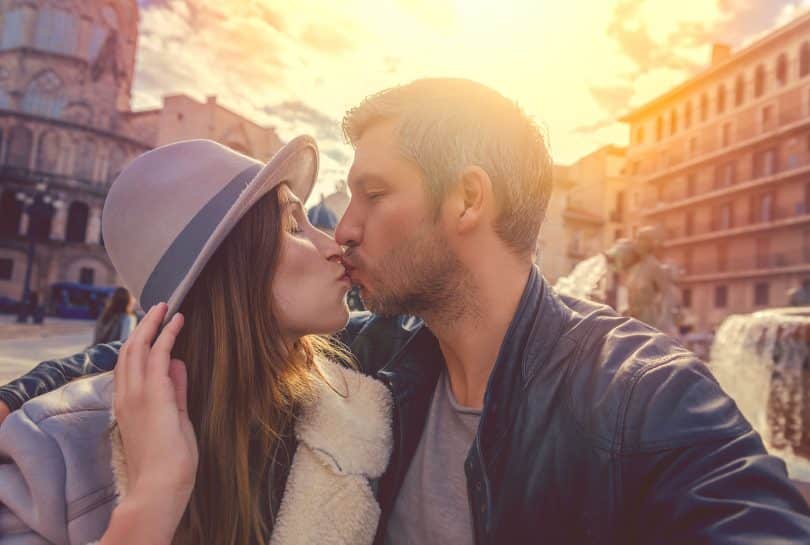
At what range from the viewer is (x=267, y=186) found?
6.08 ft

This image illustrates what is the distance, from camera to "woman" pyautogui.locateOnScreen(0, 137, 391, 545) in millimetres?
1495

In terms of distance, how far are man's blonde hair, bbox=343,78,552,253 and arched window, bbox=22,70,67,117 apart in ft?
171

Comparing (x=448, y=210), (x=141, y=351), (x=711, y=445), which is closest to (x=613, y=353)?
(x=711, y=445)

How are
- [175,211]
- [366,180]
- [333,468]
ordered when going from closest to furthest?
[175,211] → [333,468] → [366,180]

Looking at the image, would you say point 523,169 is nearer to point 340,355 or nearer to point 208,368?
point 340,355

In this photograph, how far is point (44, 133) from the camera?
4469 centimetres

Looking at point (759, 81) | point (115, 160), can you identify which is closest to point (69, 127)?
point (115, 160)

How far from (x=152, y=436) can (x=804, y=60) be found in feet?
136

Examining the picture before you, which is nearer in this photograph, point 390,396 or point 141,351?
point 141,351

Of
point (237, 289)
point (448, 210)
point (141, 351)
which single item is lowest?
point (141, 351)

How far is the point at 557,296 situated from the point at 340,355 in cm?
87

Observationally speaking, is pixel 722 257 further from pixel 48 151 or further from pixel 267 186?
pixel 48 151

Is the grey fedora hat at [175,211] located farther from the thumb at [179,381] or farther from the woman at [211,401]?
the thumb at [179,381]

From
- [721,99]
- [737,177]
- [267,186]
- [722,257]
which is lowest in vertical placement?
[267,186]
